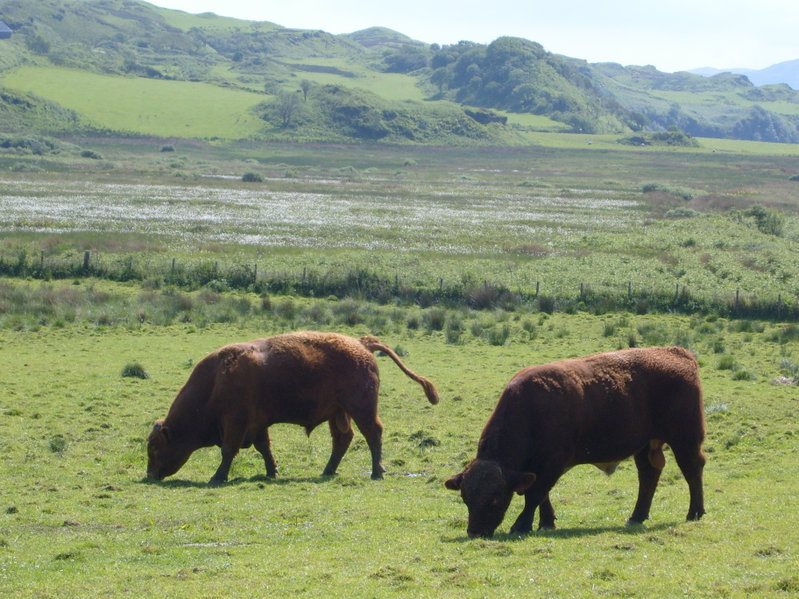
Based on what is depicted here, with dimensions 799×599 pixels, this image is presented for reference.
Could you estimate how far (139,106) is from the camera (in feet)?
599

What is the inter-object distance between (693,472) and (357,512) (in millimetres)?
4464

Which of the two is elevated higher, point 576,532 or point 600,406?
point 600,406

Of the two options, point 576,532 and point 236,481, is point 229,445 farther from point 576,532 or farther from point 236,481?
point 576,532

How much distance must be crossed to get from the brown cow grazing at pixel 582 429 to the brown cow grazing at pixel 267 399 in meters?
4.74

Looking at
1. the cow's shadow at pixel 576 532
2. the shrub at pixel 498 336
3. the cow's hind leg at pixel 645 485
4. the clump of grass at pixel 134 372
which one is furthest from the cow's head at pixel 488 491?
the shrub at pixel 498 336

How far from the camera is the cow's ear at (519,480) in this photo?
12.6m

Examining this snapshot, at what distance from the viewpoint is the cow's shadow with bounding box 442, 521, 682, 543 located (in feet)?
41.3

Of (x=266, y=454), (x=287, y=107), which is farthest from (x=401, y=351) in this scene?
(x=287, y=107)

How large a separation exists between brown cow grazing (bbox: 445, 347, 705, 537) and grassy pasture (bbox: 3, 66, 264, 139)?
156825mm

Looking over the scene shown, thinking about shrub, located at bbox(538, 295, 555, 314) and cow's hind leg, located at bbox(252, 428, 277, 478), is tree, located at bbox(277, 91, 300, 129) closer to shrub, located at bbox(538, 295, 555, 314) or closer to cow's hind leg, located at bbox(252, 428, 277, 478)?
shrub, located at bbox(538, 295, 555, 314)

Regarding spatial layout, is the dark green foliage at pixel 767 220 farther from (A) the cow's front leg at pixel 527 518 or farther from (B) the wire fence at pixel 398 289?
(A) the cow's front leg at pixel 527 518

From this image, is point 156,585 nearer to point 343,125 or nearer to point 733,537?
point 733,537

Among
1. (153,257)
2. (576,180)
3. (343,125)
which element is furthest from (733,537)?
(343,125)

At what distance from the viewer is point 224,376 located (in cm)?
1744
